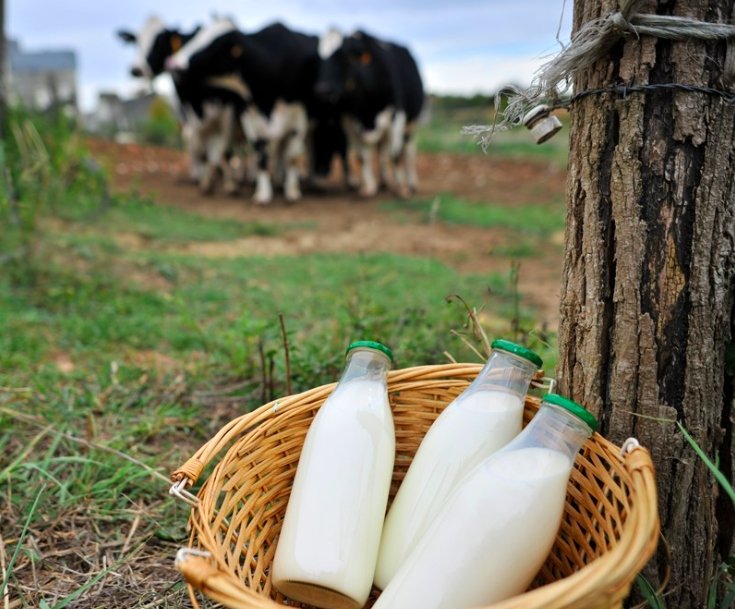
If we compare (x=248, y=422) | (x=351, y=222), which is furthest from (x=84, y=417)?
(x=351, y=222)

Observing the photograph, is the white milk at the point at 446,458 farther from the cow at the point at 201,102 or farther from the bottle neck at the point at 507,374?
the cow at the point at 201,102

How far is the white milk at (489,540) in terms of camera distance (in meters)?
1.30

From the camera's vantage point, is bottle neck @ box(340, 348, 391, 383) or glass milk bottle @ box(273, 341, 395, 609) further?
bottle neck @ box(340, 348, 391, 383)

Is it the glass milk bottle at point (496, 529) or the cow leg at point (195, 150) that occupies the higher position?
the cow leg at point (195, 150)

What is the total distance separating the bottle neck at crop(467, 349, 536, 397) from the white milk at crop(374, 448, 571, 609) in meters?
0.23

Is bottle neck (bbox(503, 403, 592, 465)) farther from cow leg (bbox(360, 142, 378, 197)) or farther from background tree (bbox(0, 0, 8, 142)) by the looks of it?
cow leg (bbox(360, 142, 378, 197))

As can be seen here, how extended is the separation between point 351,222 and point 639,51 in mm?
6457

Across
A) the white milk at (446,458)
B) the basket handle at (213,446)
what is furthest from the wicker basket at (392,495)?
the white milk at (446,458)

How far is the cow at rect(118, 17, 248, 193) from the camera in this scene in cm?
877

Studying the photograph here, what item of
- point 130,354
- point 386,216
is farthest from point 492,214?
point 130,354

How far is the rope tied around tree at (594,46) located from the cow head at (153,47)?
876 centimetres

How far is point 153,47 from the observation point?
32.1 ft

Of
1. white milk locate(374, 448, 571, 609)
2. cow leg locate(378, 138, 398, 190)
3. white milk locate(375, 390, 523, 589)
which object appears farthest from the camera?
cow leg locate(378, 138, 398, 190)

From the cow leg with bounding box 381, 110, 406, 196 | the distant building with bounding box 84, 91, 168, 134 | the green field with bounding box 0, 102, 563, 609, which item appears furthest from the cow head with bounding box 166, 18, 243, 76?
the distant building with bounding box 84, 91, 168, 134
